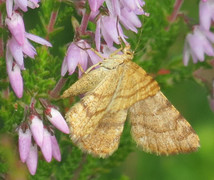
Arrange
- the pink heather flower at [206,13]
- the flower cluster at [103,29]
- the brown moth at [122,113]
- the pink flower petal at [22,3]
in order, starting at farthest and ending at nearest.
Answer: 1. the pink heather flower at [206,13]
2. the brown moth at [122,113]
3. the flower cluster at [103,29]
4. the pink flower petal at [22,3]

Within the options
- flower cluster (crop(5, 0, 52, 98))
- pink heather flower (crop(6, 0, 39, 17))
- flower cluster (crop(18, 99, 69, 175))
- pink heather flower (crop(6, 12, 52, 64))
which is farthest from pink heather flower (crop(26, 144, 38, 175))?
pink heather flower (crop(6, 0, 39, 17))

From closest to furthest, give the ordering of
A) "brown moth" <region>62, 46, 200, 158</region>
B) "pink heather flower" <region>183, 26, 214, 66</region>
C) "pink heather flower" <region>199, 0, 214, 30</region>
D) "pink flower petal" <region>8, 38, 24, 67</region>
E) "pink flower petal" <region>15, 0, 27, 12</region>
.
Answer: "pink flower petal" <region>15, 0, 27, 12</region> < "pink flower petal" <region>8, 38, 24, 67</region> < "brown moth" <region>62, 46, 200, 158</region> < "pink heather flower" <region>199, 0, 214, 30</region> < "pink heather flower" <region>183, 26, 214, 66</region>

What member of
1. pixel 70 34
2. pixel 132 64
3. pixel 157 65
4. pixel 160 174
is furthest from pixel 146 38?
pixel 160 174

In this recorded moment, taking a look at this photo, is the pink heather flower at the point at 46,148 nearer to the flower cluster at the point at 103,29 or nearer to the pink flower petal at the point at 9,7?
the flower cluster at the point at 103,29

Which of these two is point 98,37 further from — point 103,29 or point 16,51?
point 16,51

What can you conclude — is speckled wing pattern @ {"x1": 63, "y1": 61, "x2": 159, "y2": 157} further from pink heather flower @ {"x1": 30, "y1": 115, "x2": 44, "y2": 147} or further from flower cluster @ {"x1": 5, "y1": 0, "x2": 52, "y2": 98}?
flower cluster @ {"x1": 5, "y1": 0, "x2": 52, "y2": 98}

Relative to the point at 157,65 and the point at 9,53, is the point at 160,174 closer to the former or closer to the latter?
the point at 157,65

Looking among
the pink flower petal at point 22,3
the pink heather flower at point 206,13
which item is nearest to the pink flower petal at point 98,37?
the pink flower petal at point 22,3
